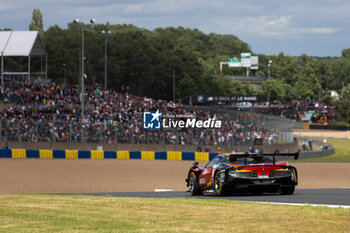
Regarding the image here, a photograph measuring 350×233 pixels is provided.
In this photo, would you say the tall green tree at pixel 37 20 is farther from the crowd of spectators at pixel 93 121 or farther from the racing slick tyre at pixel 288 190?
the racing slick tyre at pixel 288 190

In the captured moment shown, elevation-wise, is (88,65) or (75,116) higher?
(88,65)

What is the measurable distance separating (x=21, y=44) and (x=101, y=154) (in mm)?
24300

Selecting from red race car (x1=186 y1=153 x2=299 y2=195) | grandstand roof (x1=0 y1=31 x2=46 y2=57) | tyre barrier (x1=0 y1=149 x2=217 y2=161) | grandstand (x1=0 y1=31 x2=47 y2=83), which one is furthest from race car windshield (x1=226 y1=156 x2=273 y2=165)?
grandstand roof (x1=0 y1=31 x2=46 y2=57)

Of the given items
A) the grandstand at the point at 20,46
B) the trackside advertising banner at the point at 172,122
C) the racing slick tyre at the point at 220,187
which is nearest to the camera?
the racing slick tyre at the point at 220,187

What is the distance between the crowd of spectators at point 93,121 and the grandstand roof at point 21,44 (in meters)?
7.79

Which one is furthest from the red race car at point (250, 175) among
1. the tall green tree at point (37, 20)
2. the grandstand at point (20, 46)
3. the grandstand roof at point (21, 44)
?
the tall green tree at point (37, 20)

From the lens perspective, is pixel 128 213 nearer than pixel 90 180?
Yes

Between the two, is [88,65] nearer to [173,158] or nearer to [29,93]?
[29,93]

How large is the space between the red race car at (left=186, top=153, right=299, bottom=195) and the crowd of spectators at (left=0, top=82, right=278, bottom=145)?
26375 millimetres

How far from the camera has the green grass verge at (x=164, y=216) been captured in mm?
8828

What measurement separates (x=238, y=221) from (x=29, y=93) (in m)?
40.4

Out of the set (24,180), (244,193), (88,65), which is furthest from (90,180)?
(88,65)

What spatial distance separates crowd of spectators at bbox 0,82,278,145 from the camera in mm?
40469

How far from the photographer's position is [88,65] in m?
84.6
